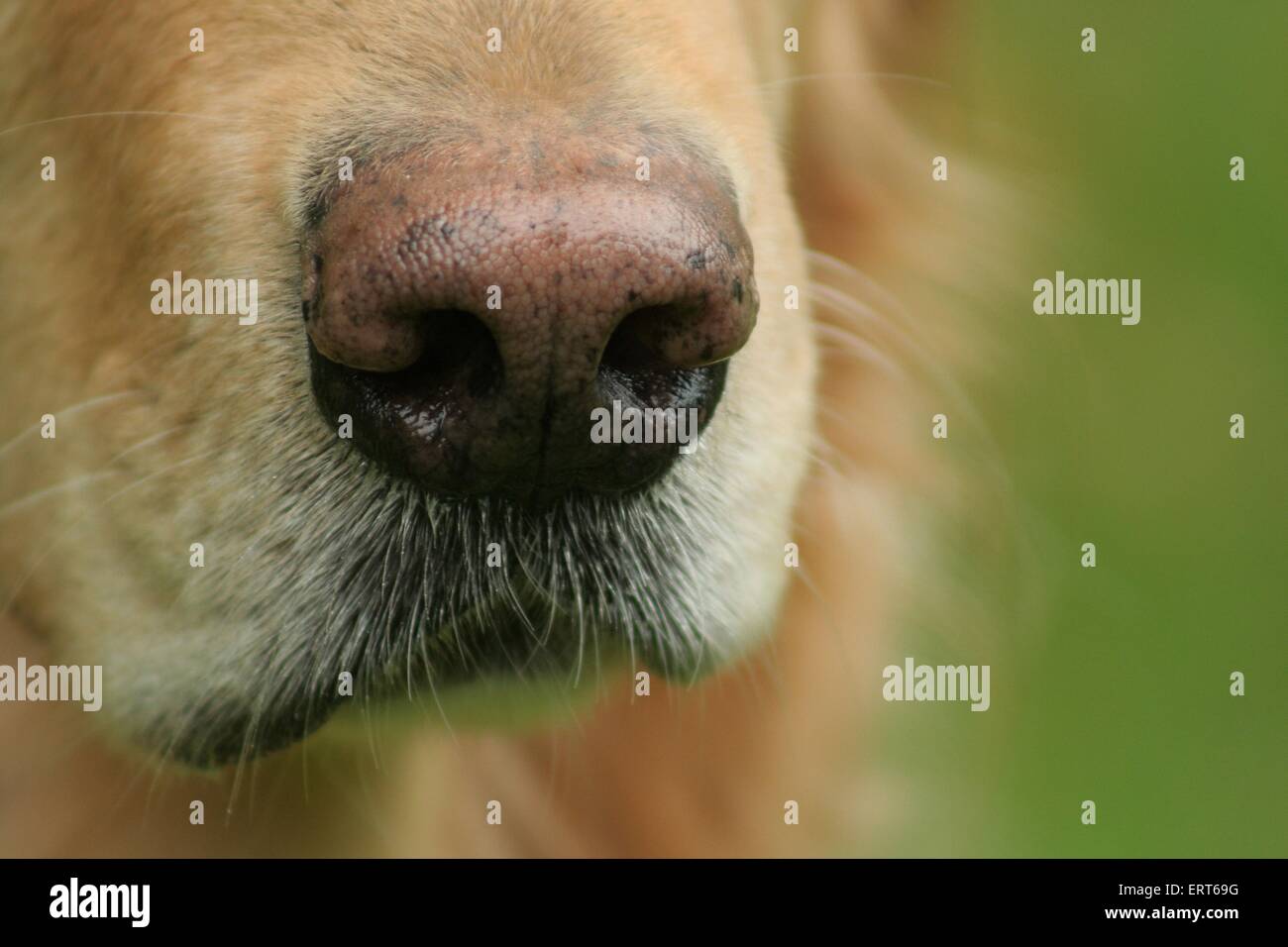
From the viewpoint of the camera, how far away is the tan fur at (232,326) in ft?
6.88

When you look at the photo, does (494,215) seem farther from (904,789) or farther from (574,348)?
(904,789)

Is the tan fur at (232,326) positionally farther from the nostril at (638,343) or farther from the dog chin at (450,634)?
the nostril at (638,343)

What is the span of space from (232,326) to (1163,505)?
5.06 metres

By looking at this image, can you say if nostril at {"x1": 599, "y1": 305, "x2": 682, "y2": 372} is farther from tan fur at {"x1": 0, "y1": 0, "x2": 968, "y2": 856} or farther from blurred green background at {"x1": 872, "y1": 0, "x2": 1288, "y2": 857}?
blurred green background at {"x1": 872, "y1": 0, "x2": 1288, "y2": 857}

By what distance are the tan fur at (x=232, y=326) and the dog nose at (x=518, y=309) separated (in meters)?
0.16

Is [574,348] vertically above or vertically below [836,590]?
above

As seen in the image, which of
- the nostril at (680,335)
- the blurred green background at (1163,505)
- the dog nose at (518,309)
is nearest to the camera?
the dog nose at (518,309)

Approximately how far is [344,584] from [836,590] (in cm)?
173

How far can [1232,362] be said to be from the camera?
600 centimetres

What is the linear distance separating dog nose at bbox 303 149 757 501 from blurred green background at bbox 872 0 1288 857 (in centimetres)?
276

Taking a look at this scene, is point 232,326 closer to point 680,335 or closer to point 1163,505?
point 680,335

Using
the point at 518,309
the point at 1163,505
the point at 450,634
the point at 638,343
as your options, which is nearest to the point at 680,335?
the point at 638,343

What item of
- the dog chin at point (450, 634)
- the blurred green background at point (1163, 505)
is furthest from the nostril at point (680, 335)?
the blurred green background at point (1163, 505)
